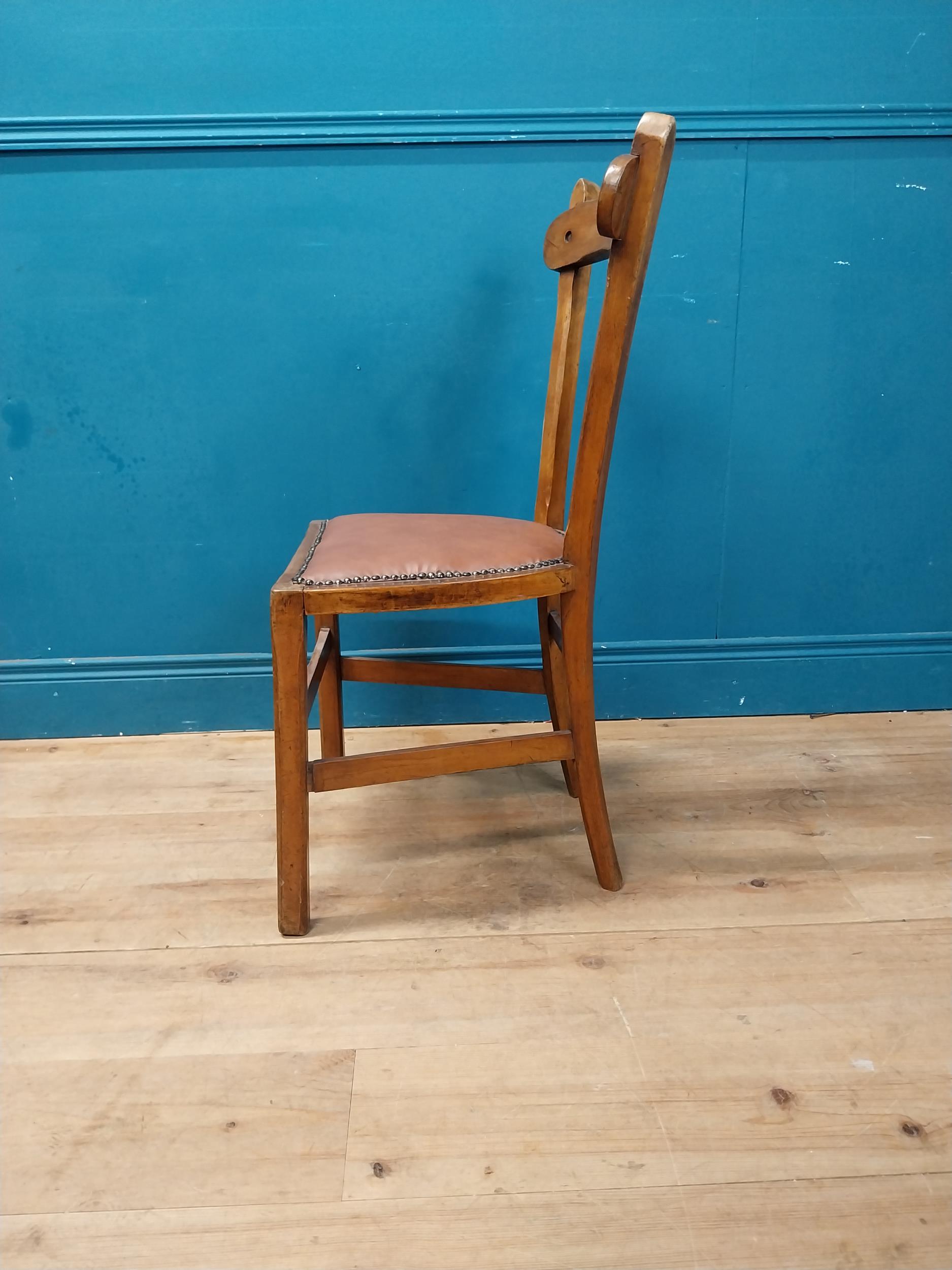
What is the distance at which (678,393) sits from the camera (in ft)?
5.88

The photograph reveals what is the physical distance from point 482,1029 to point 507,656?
95cm

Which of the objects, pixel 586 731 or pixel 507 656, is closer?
pixel 586 731

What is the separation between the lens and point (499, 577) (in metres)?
1.18

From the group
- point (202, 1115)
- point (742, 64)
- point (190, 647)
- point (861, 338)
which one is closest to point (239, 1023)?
point (202, 1115)

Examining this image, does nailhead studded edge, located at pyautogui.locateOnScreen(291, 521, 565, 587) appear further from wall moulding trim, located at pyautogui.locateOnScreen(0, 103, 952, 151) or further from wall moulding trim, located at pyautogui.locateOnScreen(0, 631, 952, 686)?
wall moulding trim, located at pyautogui.locateOnScreen(0, 103, 952, 151)

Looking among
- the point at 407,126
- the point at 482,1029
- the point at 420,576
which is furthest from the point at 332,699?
the point at 407,126

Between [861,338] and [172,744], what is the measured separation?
1599 millimetres

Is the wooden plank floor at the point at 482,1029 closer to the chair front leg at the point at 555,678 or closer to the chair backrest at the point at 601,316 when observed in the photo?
the chair front leg at the point at 555,678

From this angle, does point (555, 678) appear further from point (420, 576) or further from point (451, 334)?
point (451, 334)

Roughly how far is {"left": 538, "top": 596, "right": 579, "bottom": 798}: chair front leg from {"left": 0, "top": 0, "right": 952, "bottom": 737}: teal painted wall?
1.06 ft

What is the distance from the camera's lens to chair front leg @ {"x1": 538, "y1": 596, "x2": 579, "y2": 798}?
4.96 ft

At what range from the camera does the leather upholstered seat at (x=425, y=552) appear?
117 centimetres

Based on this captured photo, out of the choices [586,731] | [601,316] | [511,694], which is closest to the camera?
[601,316]

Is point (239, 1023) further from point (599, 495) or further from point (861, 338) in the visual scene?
point (861, 338)
